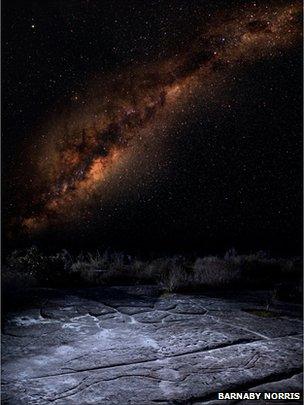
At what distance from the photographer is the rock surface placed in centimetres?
267

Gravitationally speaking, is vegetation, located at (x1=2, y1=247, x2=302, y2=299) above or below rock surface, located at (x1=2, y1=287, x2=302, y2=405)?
above

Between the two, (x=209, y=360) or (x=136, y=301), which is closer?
(x=209, y=360)

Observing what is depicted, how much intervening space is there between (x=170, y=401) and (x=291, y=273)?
7824mm

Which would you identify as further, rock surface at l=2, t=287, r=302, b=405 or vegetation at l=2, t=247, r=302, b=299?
vegetation at l=2, t=247, r=302, b=299

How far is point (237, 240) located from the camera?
15250 millimetres

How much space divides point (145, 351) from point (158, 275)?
15.7ft

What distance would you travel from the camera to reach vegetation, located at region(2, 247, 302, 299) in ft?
22.8

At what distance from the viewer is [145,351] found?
11.4 feet

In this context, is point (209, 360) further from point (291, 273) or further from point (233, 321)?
point (291, 273)

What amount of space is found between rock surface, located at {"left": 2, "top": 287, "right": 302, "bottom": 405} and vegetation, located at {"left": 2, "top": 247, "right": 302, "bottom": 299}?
4.72 feet

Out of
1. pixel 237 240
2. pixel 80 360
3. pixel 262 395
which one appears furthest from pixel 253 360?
pixel 237 240

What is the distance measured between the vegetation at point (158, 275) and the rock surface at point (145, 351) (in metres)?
1.44

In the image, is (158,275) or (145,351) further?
(158,275)

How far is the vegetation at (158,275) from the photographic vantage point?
6949 mm
